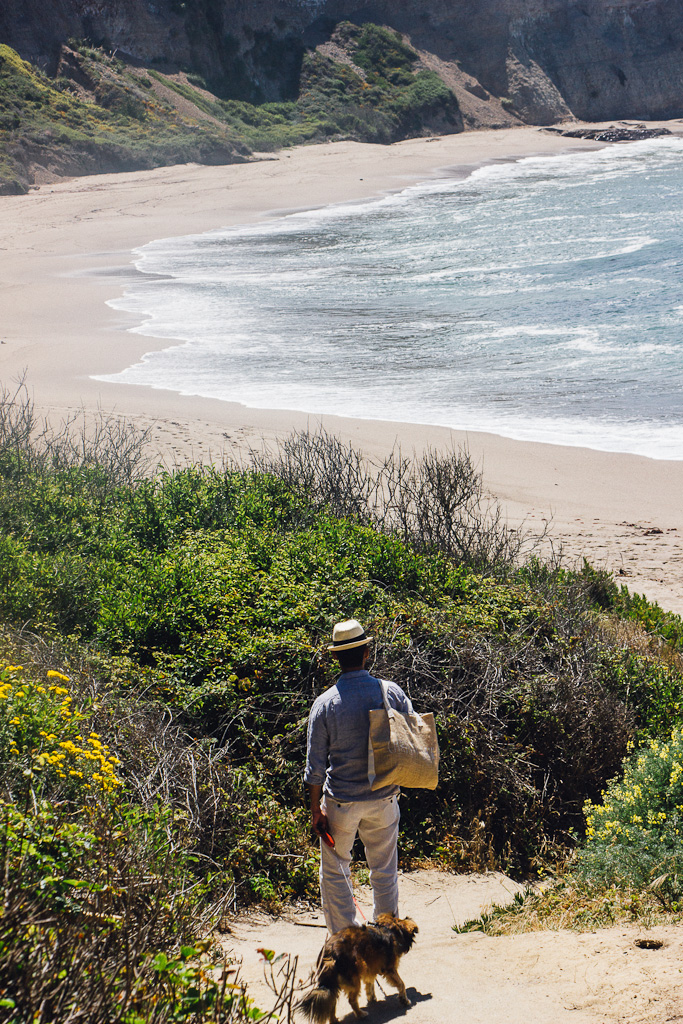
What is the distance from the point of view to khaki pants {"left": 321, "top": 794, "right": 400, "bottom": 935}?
13.8 feet

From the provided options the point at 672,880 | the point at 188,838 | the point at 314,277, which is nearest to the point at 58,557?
the point at 188,838

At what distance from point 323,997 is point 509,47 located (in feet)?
300

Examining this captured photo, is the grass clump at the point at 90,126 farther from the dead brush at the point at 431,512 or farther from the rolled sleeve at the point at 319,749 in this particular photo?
the rolled sleeve at the point at 319,749

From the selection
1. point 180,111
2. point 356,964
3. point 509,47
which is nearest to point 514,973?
point 356,964

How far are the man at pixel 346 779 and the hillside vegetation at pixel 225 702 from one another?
24.0 inches

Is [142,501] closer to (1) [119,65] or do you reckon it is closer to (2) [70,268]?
(2) [70,268]

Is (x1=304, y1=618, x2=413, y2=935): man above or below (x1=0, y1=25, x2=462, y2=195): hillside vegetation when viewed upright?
below

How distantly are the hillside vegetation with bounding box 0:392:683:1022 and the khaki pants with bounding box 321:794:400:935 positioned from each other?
0.58m

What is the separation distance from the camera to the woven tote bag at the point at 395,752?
409 cm

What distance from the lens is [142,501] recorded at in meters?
9.37

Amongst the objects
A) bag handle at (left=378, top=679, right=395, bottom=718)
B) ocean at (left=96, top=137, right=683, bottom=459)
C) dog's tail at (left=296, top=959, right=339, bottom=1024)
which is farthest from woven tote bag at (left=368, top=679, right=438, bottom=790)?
ocean at (left=96, top=137, right=683, bottom=459)

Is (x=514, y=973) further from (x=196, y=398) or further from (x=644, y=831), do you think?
(x=196, y=398)

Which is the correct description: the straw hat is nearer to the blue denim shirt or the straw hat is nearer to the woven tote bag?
the blue denim shirt

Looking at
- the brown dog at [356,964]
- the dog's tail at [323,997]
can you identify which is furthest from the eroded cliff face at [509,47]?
the dog's tail at [323,997]
